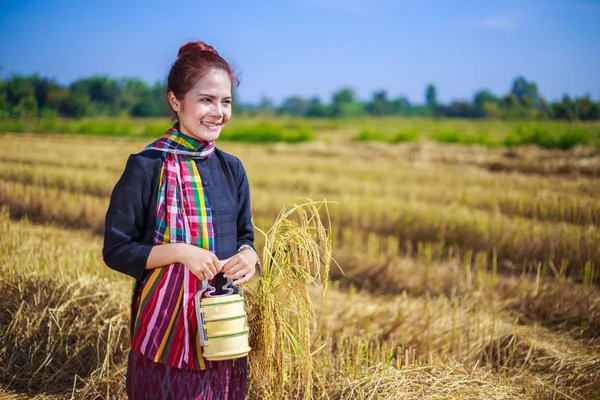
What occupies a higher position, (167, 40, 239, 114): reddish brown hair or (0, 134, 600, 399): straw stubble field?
(167, 40, 239, 114): reddish brown hair

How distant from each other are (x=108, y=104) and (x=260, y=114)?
2747 inches

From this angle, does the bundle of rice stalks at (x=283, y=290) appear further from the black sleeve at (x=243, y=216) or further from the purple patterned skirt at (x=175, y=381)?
the purple patterned skirt at (x=175, y=381)

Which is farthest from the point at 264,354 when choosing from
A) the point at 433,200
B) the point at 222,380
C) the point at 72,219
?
the point at 433,200

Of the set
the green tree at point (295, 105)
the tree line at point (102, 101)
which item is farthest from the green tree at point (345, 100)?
the tree line at point (102, 101)

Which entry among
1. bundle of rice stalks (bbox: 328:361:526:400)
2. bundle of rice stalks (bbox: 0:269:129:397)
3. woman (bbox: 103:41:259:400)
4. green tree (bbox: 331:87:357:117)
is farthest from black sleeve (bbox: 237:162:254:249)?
green tree (bbox: 331:87:357:117)

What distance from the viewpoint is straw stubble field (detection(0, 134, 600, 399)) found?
305 cm

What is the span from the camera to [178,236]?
190cm

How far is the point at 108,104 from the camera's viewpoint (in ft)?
25.5

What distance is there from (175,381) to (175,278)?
1.32 feet

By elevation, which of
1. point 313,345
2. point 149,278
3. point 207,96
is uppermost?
point 207,96

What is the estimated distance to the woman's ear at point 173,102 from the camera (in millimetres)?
1991

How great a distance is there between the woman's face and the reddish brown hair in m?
0.02

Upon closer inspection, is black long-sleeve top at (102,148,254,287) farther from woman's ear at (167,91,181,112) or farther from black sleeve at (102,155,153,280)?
woman's ear at (167,91,181,112)

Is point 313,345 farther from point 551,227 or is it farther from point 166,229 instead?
point 551,227
